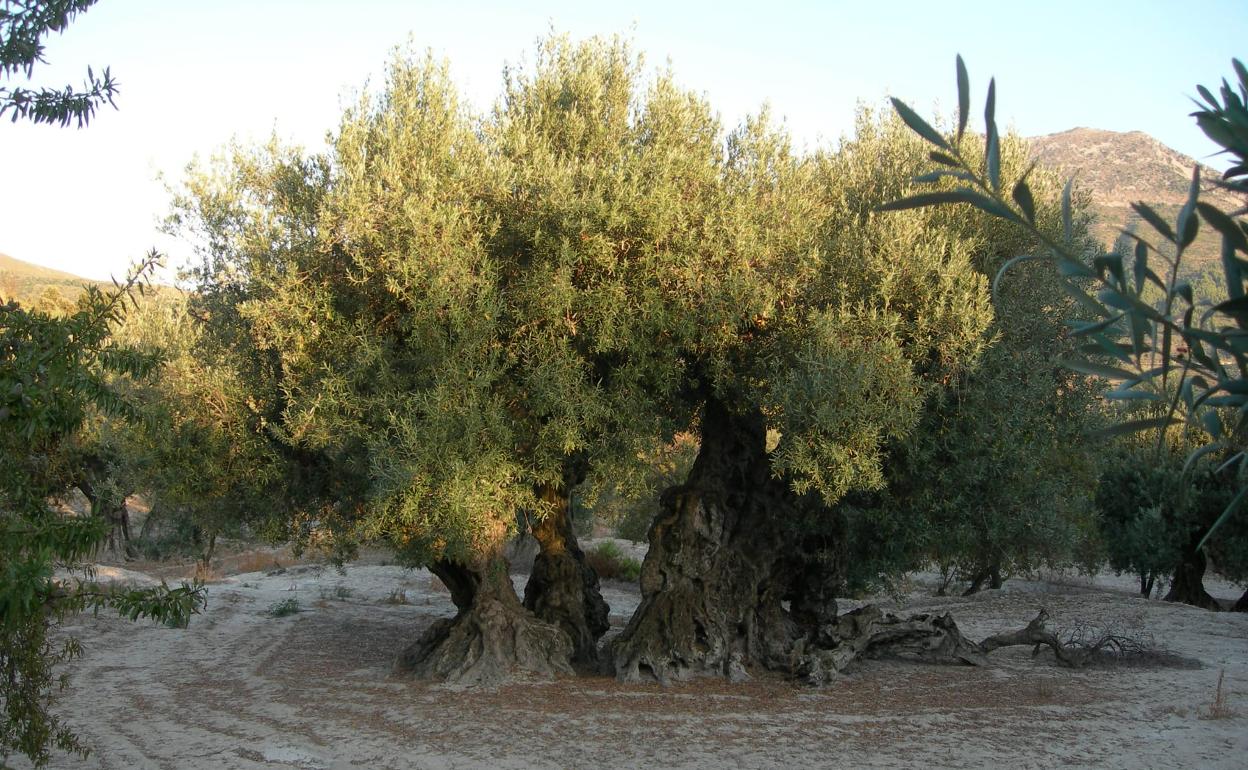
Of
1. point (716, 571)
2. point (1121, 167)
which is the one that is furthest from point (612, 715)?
point (1121, 167)

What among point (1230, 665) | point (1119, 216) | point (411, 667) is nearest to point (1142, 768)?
point (1230, 665)

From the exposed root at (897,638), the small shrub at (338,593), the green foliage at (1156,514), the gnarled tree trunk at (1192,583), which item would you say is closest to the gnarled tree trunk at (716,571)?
the exposed root at (897,638)

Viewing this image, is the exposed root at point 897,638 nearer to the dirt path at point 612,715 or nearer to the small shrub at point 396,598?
the dirt path at point 612,715

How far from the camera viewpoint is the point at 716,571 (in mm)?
13500

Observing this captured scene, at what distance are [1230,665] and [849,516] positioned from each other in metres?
6.30

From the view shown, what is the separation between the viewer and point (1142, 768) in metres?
9.12

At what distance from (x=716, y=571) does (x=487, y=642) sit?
3303 mm

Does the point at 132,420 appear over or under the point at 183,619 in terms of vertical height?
over

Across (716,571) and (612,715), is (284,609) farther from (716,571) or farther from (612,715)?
(612,715)

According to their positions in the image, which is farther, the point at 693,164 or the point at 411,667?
the point at 411,667

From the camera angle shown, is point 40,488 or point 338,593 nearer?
point 40,488

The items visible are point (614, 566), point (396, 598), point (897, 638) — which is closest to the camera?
point (897, 638)

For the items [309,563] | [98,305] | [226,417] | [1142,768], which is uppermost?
→ [98,305]

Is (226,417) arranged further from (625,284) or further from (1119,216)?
(1119,216)
